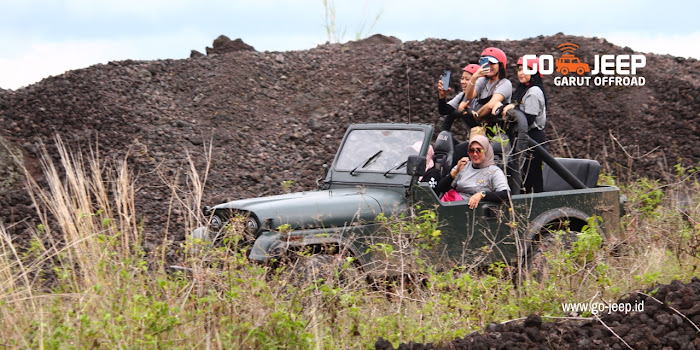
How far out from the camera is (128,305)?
4723 millimetres

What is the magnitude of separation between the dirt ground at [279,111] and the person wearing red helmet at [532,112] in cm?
439

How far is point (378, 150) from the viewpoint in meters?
6.98

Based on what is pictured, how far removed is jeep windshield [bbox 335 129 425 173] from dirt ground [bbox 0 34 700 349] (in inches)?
157

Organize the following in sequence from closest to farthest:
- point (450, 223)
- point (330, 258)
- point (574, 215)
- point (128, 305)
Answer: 1. point (128, 305)
2. point (330, 258)
3. point (450, 223)
4. point (574, 215)

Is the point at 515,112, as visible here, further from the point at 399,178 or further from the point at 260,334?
the point at 260,334

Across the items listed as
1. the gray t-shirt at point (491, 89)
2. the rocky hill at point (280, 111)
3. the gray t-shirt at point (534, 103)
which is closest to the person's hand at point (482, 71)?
the gray t-shirt at point (491, 89)

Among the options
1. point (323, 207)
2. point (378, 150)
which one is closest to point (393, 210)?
point (323, 207)

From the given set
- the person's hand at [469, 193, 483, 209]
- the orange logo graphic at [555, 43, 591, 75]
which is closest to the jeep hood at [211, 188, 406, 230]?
the person's hand at [469, 193, 483, 209]

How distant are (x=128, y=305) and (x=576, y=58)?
13120 millimetres

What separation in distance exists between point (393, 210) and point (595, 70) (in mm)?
10734

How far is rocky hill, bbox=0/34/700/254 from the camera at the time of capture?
40.7 ft

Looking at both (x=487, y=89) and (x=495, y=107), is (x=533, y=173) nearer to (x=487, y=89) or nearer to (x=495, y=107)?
(x=495, y=107)

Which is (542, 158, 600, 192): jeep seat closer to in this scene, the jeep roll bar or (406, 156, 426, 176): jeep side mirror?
the jeep roll bar

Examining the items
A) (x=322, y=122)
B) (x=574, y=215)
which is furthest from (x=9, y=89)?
(x=574, y=215)
